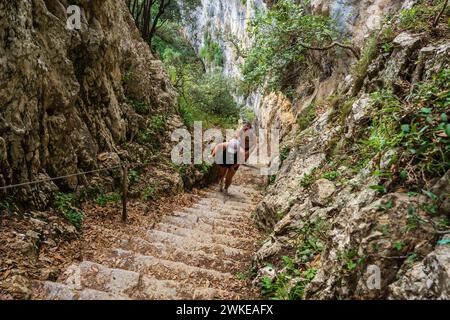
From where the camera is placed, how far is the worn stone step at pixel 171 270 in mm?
3775

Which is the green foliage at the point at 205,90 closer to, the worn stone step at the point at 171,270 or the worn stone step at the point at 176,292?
the worn stone step at the point at 171,270

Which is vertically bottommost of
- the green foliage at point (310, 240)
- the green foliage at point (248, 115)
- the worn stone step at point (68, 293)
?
the worn stone step at point (68, 293)

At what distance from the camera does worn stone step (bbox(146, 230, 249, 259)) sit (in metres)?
4.68

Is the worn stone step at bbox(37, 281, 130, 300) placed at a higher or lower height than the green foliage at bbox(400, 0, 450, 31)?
lower

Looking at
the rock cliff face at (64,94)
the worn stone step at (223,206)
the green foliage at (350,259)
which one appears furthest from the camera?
the worn stone step at (223,206)

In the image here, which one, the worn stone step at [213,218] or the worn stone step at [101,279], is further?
the worn stone step at [213,218]

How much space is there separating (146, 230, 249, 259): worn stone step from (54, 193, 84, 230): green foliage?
1101mm

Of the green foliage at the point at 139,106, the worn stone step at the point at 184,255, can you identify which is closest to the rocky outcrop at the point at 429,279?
the worn stone step at the point at 184,255

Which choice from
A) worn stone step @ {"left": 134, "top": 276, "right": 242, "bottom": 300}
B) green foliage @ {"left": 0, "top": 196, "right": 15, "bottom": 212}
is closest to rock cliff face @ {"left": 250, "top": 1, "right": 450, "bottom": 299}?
worn stone step @ {"left": 134, "top": 276, "right": 242, "bottom": 300}

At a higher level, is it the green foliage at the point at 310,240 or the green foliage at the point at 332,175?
the green foliage at the point at 332,175

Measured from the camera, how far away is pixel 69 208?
4816mm

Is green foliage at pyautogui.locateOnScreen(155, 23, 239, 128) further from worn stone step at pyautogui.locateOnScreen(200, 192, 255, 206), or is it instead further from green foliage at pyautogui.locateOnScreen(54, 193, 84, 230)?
green foliage at pyautogui.locateOnScreen(54, 193, 84, 230)

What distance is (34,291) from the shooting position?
10.3 ft
